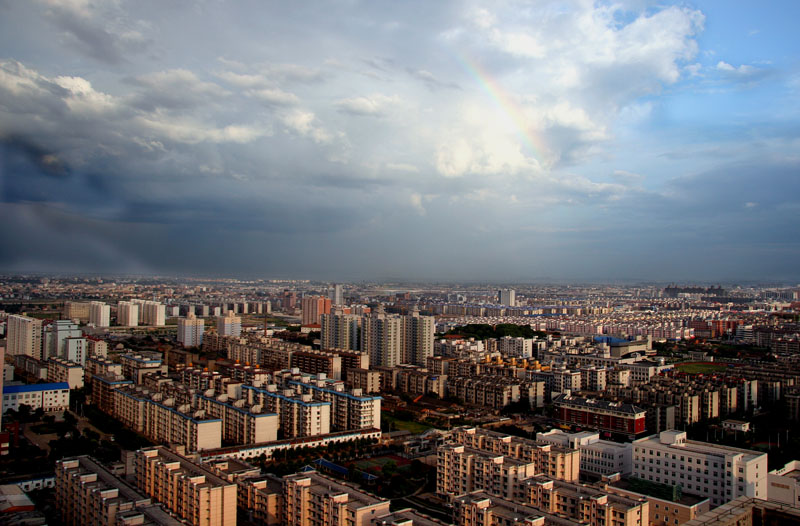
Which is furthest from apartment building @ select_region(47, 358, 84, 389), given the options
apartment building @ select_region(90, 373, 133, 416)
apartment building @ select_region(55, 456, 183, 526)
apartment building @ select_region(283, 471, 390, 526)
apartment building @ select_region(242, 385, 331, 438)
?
apartment building @ select_region(283, 471, 390, 526)

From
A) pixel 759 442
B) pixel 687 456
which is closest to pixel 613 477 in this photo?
pixel 687 456

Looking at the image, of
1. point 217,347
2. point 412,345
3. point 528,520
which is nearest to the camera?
point 528,520

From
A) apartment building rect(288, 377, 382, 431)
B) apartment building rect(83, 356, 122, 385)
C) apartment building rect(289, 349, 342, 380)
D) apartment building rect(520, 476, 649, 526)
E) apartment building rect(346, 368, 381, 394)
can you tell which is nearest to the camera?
apartment building rect(520, 476, 649, 526)

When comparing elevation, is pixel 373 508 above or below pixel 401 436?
above

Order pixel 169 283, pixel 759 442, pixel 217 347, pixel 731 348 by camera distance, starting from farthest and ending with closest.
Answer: pixel 169 283 < pixel 731 348 < pixel 217 347 < pixel 759 442

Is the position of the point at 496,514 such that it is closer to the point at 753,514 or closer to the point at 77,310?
the point at 753,514

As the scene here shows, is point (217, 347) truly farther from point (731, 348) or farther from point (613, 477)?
point (731, 348)

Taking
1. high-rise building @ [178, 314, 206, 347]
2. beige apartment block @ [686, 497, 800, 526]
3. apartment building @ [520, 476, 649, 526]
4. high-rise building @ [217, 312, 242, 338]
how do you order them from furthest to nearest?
high-rise building @ [217, 312, 242, 338], high-rise building @ [178, 314, 206, 347], apartment building @ [520, 476, 649, 526], beige apartment block @ [686, 497, 800, 526]

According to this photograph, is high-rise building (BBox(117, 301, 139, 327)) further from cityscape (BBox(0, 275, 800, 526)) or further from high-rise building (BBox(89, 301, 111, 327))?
cityscape (BBox(0, 275, 800, 526))
